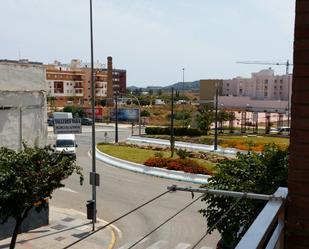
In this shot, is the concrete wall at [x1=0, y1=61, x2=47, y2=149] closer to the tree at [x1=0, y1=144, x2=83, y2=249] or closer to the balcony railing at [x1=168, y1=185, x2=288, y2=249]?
the tree at [x1=0, y1=144, x2=83, y2=249]

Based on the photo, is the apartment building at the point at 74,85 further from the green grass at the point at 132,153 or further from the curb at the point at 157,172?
the curb at the point at 157,172

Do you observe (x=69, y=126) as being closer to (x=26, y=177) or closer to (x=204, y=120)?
(x=26, y=177)

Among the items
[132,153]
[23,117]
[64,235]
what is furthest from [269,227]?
[132,153]

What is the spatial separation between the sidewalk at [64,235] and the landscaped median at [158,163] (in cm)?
924

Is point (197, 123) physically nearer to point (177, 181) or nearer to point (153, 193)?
point (177, 181)

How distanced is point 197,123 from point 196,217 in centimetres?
3515

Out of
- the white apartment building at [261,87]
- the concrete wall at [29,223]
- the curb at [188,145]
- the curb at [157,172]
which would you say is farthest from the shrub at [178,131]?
the white apartment building at [261,87]

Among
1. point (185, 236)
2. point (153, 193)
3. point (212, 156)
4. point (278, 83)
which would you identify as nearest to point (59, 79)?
point (278, 83)

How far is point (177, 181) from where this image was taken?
28.2m

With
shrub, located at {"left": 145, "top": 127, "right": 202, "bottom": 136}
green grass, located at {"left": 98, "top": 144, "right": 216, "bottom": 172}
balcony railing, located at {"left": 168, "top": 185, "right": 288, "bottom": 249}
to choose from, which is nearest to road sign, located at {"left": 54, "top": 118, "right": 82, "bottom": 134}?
green grass, located at {"left": 98, "top": 144, "right": 216, "bottom": 172}

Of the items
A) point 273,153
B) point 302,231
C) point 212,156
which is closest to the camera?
point 302,231

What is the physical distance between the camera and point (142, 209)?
21703mm

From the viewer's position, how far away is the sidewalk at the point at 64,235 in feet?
53.0

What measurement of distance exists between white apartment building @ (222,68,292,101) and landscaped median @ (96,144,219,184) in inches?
4443
